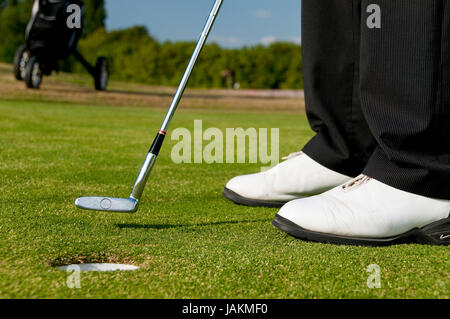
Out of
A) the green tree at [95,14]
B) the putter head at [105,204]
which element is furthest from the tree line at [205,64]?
the putter head at [105,204]

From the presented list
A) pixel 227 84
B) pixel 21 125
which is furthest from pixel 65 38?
pixel 227 84

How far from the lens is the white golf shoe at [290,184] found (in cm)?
166

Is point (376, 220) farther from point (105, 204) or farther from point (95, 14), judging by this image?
point (95, 14)

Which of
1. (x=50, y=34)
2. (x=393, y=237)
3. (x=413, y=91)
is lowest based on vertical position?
(x=393, y=237)

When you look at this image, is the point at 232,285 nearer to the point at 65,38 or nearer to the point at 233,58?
the point at 65,38

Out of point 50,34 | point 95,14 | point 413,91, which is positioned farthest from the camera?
point 95,14

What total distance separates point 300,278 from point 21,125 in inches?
146

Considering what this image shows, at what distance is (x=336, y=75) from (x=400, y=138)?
421mm

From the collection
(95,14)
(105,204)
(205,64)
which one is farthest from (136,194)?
(95,14)

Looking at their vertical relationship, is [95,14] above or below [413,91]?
above

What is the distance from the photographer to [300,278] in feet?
3.08

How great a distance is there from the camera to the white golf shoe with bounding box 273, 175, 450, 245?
1222mm

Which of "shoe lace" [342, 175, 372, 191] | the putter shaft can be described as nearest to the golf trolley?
the putter shaft

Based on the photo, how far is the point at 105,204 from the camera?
1245mm
